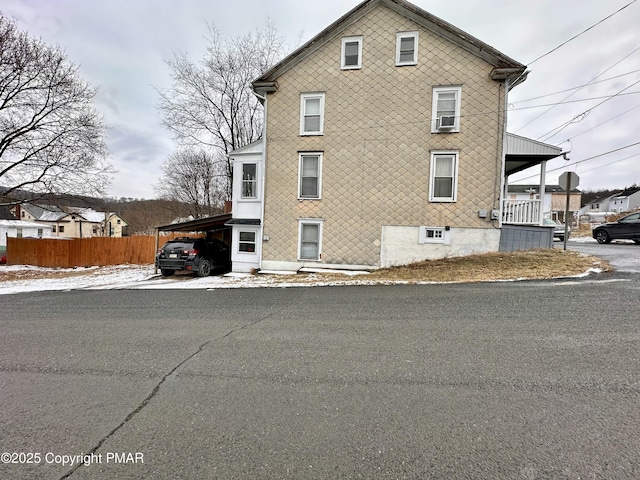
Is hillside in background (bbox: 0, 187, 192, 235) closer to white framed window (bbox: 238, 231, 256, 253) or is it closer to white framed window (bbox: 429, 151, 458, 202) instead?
white framed window (bbox: 238, 231, 256, 253)

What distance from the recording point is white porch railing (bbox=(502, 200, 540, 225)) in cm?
1205

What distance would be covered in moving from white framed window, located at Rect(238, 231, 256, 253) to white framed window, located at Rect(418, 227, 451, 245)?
687 centimetres

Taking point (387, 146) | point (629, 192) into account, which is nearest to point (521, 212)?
point (387, 146)

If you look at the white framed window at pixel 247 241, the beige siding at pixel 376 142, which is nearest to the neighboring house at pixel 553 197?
the beige siding at pixel 376 142

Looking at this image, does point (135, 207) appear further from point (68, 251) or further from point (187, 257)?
point (187, 257)

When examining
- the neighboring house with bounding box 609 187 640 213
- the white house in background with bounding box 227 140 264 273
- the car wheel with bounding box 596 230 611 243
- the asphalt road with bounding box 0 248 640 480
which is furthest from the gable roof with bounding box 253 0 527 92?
the neighboring house with bounding box 609 187 640 213

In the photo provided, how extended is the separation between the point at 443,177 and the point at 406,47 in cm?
513

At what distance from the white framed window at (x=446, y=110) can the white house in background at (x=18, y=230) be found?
2122 inches

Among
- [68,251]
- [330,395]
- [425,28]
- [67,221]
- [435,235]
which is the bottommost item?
[68,251]

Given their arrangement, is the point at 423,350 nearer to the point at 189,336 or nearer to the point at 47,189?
the point at 189,336

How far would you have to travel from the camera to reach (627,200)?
6781 centimetres

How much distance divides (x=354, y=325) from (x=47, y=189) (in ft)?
67.9

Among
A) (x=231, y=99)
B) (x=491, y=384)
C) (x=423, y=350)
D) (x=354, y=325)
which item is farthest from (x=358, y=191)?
(x=231, y=99)

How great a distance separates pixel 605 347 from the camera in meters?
3.84
